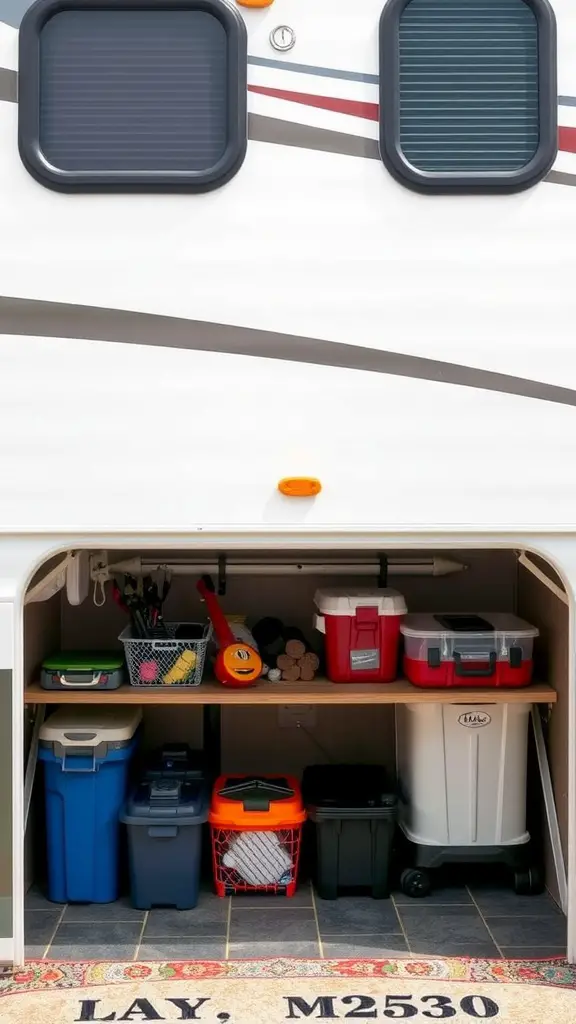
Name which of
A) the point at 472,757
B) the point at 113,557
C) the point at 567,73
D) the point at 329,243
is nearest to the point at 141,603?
the point at 113,557

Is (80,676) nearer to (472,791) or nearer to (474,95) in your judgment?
(472,791)

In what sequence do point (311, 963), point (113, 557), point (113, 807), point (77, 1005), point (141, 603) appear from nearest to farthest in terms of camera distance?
1. point (77, 1005)
2. point (311, 963)
3. point (113, 807)
4. point (141, 603)
5. point (113, 557)

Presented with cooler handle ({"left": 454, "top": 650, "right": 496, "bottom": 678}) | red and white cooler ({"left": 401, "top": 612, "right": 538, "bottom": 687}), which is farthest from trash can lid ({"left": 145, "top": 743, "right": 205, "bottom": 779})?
cooler handle ({"left": 454, "top": 650, "right": 496, "bottom": 678})

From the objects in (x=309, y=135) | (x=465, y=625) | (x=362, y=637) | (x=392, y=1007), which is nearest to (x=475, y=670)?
(x=465, y=625)

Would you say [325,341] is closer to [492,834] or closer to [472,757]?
[472,757]

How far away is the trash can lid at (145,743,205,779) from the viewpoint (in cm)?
378

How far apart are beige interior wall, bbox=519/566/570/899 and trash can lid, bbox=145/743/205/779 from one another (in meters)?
1.28

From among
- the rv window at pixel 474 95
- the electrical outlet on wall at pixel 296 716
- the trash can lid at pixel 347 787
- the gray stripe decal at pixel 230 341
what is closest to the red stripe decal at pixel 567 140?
the rv window at pixel 474 95

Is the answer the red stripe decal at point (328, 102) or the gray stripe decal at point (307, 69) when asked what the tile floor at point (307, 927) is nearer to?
the red stripe decal at point (328, 102)

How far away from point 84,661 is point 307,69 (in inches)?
83.5

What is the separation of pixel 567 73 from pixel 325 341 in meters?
1.06

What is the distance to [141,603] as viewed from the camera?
3893 mm

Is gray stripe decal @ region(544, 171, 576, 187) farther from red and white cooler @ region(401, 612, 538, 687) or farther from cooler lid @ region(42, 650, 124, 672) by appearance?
cooler lid @ region(42, 650, 124, 672)

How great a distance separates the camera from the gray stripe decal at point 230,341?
298 centimetres
